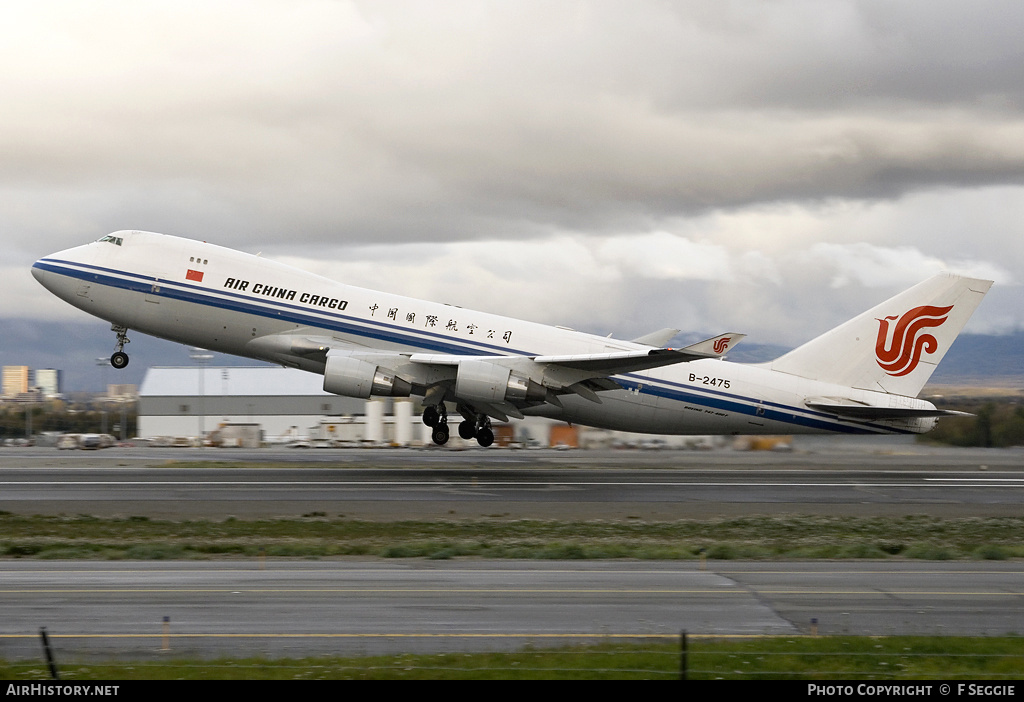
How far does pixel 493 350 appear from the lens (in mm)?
39375

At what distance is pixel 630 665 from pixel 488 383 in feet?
81.4

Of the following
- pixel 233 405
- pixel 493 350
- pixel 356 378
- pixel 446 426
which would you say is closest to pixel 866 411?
pixel 493 350

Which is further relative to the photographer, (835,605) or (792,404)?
(792,404)

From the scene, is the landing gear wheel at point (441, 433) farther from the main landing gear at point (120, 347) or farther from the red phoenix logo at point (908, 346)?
the red phoenix logo at point (908, 346)

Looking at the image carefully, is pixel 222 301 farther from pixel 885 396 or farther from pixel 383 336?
pixel 885 396

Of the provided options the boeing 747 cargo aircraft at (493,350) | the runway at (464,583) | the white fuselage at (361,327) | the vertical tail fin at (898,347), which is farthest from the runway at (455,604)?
the vertical tail fin at (898,347)

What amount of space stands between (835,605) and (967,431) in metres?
40.2

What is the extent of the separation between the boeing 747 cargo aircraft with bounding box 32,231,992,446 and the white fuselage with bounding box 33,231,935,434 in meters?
0.05

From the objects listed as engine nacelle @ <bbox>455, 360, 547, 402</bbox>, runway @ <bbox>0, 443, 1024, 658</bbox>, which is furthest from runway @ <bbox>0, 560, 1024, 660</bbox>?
engine nacelle @ <bbox>455, 360, 547, 402</bbox>

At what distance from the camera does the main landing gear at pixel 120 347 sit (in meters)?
39.1

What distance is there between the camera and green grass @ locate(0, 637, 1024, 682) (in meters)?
11.0

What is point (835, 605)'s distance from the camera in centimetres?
1628

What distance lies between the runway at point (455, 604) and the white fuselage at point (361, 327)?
18.0 metres
